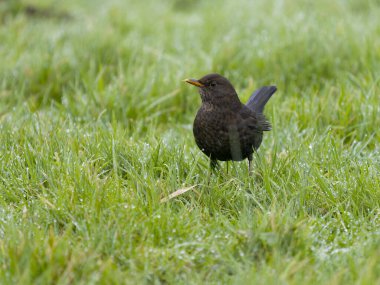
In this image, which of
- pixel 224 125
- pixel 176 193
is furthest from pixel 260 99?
pixel 176 193

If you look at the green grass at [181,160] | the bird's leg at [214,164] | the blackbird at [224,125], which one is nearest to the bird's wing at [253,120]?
the blackbird at [224,125]

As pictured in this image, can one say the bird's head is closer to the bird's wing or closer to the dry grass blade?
the bird's wing

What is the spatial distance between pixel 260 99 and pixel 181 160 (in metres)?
0.97

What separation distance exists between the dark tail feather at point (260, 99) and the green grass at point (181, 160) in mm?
148

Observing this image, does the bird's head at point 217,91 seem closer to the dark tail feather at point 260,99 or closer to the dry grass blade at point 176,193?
the dark tail feather at point 260,99

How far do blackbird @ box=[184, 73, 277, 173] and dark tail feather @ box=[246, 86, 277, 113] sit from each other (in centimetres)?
23

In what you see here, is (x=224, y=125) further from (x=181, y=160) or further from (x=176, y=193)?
(x=176, y=193)

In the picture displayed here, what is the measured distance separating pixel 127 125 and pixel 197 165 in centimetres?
109

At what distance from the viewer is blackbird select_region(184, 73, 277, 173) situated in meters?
4.04

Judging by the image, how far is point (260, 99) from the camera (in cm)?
470

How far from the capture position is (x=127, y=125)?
197 inches

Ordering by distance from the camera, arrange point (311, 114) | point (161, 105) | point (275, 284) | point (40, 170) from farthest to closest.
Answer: point (161, 105) < point (311, 114) < point (40, 170) < point (275, 284)

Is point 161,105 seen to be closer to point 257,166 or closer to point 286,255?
point 257,166

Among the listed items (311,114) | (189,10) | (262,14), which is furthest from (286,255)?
(189,10)
